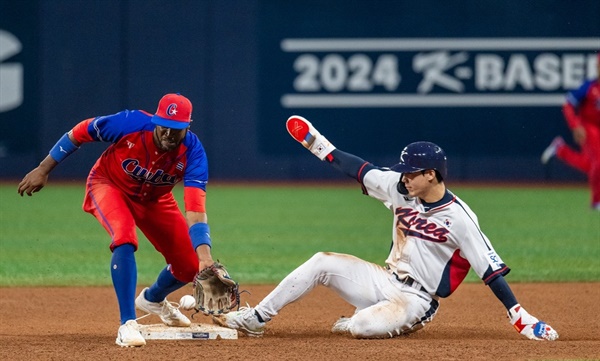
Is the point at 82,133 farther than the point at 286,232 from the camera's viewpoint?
No

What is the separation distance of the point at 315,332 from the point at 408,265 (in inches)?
33.8

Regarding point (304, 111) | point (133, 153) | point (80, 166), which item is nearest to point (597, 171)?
point (304, 111)

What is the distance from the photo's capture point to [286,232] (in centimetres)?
1256

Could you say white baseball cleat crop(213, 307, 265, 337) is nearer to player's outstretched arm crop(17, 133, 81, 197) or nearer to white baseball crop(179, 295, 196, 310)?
white baseball crop(179, 295, 196, 310)

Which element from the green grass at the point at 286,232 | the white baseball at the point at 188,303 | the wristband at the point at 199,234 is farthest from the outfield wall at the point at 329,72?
the wristband at the point at 199,234

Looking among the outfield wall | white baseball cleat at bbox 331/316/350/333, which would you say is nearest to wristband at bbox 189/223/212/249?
white baseball cleat at bbox 331/316/350/333

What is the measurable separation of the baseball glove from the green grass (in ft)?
8.95

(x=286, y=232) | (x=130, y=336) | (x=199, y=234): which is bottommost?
(x=286, y=232)

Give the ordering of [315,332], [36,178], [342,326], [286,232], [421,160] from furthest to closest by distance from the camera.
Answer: [286,232] < [315,332] < [342,326] < [36,178] < [421,160]

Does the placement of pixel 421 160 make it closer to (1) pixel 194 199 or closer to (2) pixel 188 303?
(1) pixel 194 199

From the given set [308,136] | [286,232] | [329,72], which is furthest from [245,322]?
[329,72]

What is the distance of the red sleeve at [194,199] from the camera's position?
6000 millimetres

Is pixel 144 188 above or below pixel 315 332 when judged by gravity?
above

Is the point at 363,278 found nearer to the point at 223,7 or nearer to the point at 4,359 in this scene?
the point at 4,359
